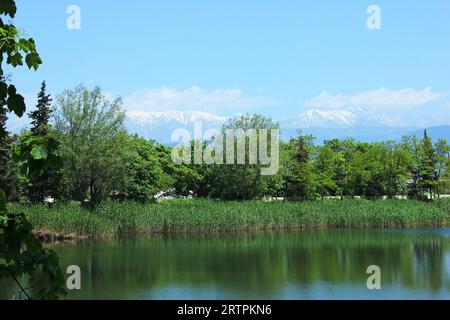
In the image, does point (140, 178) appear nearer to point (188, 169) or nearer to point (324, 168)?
point (188, 169)

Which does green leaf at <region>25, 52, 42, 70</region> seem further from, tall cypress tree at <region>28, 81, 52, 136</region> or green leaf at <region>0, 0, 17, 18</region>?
tall cypress tree at <region>28, 81, 52, 136</region>

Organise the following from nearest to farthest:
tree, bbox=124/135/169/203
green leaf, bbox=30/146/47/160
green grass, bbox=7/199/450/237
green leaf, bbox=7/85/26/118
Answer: green leaf, bbox=30/146/47/160, green leaf, bbox=7/85/26/118, green grass, bbox=7/199/450/237, tree, bbox=124/135/169/203

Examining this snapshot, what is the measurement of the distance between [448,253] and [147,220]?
1503 cm

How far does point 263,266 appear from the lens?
20.1m

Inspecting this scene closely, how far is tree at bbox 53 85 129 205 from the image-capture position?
3278 centimetres

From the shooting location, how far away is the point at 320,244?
26.0 m

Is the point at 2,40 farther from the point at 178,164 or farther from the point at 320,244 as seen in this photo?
the point at 178,164

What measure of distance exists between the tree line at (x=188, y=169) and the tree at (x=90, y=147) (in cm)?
6

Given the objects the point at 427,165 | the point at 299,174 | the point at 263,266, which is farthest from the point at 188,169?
the point at 263,266

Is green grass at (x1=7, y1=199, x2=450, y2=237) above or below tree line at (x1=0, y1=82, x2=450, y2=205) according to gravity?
below

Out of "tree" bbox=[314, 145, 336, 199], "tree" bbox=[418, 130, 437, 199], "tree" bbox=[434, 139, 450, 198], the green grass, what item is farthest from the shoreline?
"tree" bbox=[434, 139, 450, 198]

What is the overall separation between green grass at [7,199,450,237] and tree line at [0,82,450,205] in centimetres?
304

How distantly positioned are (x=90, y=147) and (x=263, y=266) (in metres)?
16.9
